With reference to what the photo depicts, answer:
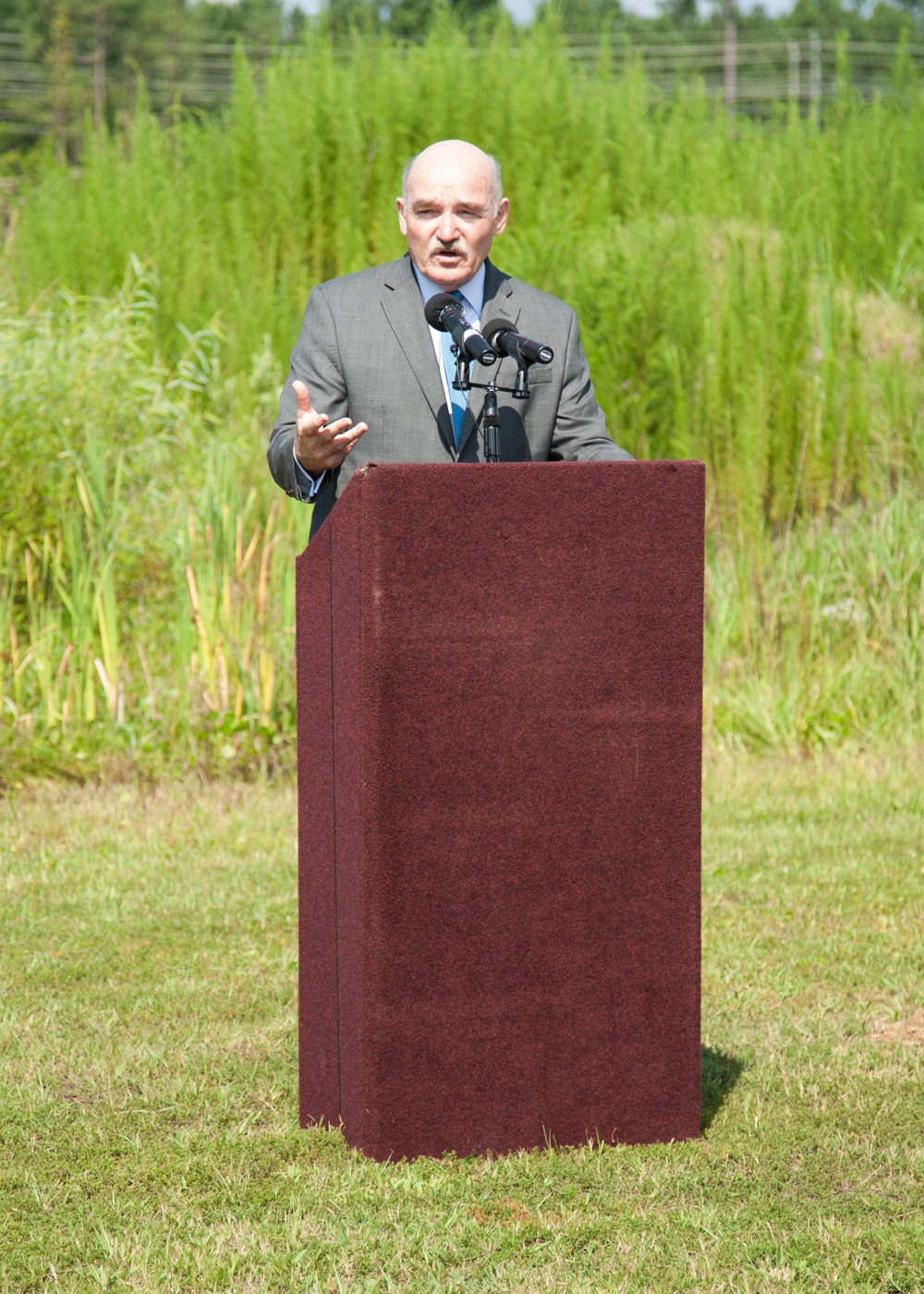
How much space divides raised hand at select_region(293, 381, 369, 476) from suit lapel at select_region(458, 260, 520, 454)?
40 centimetres

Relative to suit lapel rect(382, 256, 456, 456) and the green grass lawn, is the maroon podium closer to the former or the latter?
the green grass lawn

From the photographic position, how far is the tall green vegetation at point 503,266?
23.5 feet

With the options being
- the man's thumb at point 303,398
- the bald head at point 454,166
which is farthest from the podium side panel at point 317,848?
the bald head at point 454,166

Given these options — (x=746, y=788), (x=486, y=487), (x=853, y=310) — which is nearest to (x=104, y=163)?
(x=853, y=310)

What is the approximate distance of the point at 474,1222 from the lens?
248 centimetres

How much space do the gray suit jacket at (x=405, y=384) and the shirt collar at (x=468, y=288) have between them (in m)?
0.02

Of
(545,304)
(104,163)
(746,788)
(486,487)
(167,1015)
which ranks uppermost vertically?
(104,163)

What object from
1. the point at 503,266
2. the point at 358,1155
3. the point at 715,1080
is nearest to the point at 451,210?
the point at 358,1155

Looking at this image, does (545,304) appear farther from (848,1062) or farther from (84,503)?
(84,503)

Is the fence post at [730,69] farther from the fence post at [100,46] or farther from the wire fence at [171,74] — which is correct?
the fence post at [100,46]

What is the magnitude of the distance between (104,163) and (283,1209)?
9875 mm

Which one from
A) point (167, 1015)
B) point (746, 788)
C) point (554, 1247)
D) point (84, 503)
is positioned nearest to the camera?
point (554, 1247)

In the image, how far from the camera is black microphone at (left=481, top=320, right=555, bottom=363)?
2.56 meters

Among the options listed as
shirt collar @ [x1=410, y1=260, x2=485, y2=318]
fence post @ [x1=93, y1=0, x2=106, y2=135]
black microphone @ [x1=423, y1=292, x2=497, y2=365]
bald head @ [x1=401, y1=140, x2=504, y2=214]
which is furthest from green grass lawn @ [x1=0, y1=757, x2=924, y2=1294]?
fence post @ [x1=93, y1=0, x2=106, y2=135]
